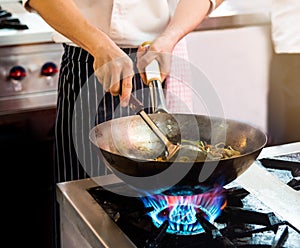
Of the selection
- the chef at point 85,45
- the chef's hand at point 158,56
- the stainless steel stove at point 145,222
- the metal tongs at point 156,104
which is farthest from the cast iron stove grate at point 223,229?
the chef at point 85,45

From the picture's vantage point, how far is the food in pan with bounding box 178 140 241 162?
1.02 metres

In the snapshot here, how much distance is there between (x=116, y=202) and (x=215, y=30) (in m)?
1.29

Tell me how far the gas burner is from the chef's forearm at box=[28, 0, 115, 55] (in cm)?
55

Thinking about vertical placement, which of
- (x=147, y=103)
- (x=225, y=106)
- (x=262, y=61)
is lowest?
(x=225, y=106)

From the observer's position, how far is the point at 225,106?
2.38 meters

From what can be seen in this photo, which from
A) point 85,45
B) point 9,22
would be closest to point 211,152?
point 85,45

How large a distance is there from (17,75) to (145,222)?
0.99 metres

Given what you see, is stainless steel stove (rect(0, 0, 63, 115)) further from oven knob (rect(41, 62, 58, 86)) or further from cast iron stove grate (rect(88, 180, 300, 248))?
cast iron stove grate (rect(88, 180, 300, 248))

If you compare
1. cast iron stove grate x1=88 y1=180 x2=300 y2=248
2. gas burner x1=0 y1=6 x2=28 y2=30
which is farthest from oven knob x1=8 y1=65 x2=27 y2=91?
cast iron stove grate x1=88 y1=180 x2=300 y2=248

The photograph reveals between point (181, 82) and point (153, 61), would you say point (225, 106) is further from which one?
point (153, 61)

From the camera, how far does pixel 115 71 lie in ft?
3.82

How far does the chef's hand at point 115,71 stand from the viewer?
1.14 meters

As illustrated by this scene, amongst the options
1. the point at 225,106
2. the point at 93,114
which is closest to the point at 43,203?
the point at 93,114

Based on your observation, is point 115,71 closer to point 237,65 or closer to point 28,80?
point 28,80
